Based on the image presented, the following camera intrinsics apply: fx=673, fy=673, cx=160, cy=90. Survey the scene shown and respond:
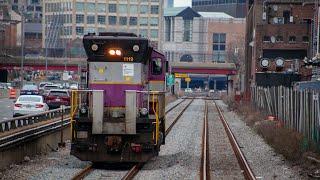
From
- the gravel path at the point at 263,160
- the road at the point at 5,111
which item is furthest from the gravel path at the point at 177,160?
the road at the point at 5,111

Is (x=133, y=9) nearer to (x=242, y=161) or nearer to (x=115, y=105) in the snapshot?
(x=242, y=161)

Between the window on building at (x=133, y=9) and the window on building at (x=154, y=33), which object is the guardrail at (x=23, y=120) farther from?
the window on building at (x=154, y=33)

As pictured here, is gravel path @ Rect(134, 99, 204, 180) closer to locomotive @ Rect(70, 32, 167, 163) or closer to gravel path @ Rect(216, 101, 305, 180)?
locomotive @ Rect(70, 32, 167, 163)

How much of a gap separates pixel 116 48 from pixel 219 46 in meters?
157

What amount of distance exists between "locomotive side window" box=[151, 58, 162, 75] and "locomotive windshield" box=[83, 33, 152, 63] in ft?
5.38

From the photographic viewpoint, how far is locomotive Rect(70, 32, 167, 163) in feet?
60.8

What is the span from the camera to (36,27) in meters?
168

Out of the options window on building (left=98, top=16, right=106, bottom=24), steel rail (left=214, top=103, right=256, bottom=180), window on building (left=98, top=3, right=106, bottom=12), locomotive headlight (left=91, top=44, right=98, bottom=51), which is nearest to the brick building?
steel rail (left=214, top=103, right=256, bottom=180)

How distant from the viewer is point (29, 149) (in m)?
20.7

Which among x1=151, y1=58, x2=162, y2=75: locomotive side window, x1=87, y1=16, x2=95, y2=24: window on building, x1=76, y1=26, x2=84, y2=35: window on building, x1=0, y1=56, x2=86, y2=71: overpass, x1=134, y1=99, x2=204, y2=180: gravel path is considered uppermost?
x1=87, y1=16, x2=95, y2=24: window on building

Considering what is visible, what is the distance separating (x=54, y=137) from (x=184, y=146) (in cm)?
507

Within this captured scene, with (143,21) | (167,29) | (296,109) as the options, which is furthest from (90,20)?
(296,109)

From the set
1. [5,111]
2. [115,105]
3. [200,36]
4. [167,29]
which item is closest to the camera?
[115,105]

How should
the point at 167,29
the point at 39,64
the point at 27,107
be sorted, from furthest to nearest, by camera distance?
1. the point at 167,29
2. the point at 39,64
3. the point at 27,107
